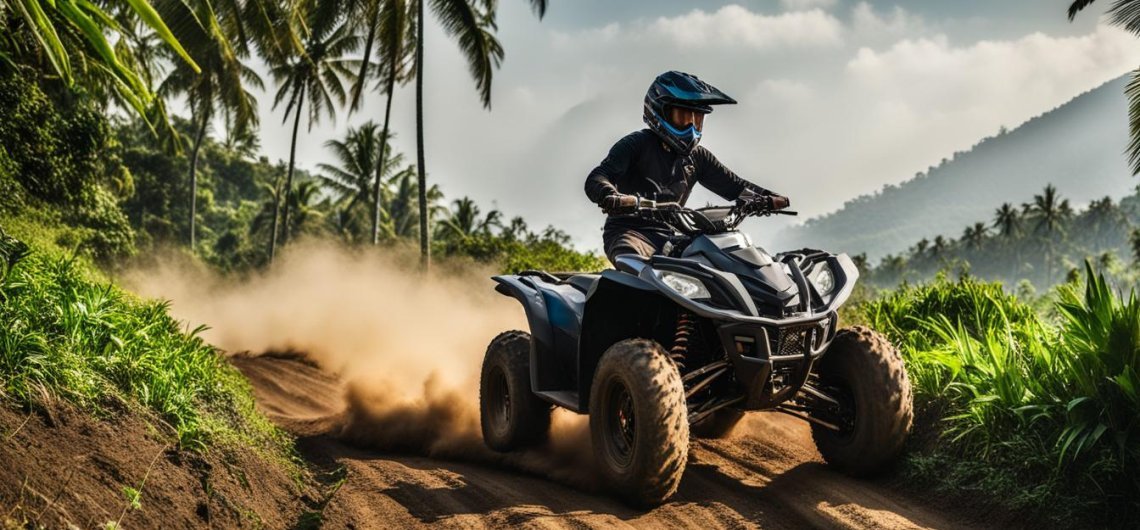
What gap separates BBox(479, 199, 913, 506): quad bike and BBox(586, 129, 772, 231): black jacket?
0.24m

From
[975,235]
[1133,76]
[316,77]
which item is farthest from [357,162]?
[975,235]

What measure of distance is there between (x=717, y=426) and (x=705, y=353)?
1.45 metres

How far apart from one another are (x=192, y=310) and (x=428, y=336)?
51.8ft

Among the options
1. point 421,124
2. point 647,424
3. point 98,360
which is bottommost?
point 647,424

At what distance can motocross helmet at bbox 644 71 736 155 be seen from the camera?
18.8ft

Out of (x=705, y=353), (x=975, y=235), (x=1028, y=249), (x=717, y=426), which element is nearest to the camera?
(x=705, y=353)

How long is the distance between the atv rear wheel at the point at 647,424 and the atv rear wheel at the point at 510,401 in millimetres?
1347

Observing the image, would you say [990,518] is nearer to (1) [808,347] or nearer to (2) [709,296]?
(1) [808,347]

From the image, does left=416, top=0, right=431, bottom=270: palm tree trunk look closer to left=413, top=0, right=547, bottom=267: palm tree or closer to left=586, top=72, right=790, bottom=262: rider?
left=413, top=0, right=547, bottom=267: palm tree

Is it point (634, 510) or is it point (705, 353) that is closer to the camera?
point (634, 510)

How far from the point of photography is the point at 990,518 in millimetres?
4848

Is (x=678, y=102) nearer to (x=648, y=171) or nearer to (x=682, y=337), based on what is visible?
(x=648, y=171)

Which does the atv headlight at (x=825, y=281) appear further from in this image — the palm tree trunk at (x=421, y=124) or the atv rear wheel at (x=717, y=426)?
the palm tree trunk at (x=421, y=124)

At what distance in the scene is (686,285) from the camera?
4895mm
